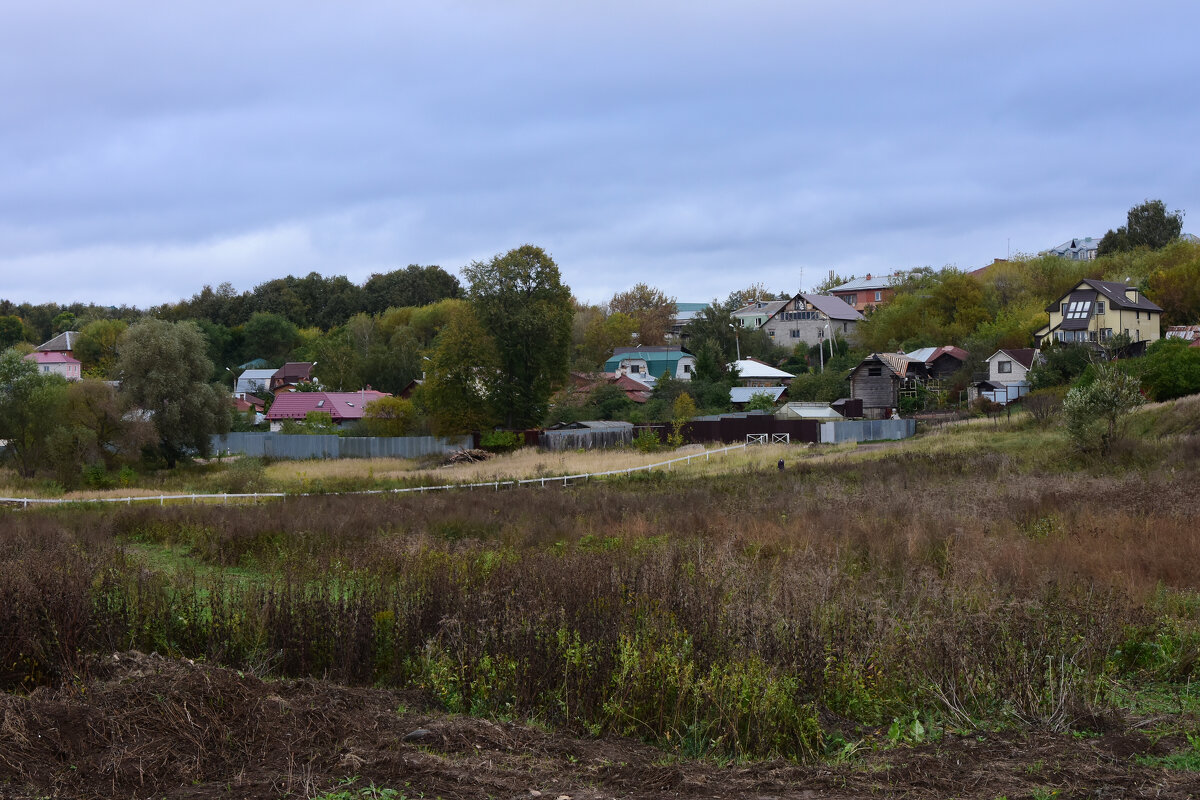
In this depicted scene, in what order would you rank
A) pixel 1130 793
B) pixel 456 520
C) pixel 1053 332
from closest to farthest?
pixel 1130 793 → pixel 456 520 → pixel 1053 332

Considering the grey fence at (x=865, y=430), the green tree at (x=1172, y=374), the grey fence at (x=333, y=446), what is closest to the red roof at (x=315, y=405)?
the grey fence at (x=333, y=446)

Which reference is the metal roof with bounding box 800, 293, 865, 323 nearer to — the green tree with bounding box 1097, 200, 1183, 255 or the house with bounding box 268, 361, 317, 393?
the green tree with bounding box 1097, 200, 1183, 255

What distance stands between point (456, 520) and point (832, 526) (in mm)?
7844

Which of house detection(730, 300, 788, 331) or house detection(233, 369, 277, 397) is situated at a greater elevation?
house detection(730, 300, 788, 331)

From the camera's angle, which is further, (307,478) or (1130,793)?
(307,478)

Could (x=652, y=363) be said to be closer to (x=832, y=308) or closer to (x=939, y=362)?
(x=832, y=308)

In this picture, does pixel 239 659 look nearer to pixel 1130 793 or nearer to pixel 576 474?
pixel 1130 793

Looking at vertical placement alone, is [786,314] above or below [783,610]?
above

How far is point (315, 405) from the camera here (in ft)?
241

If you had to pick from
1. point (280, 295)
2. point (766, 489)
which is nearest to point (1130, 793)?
point (766, 489)

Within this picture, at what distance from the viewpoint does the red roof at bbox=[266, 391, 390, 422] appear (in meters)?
73.2

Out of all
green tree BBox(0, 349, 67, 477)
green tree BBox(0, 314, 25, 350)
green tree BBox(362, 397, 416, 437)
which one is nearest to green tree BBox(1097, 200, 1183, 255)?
green tree BBox(362, 397, 416, 437)

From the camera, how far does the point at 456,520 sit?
1970cm

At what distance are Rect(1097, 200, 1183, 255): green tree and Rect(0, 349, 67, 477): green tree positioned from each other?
9869 cm
